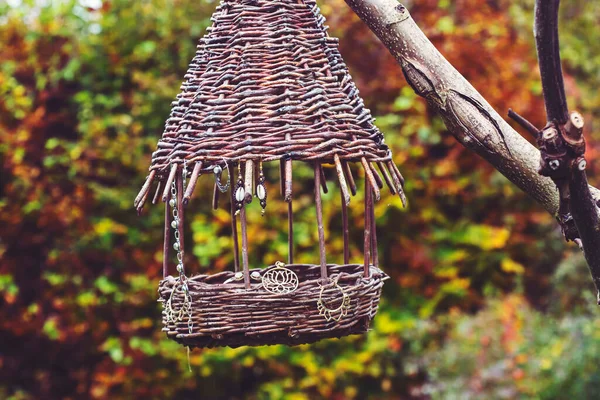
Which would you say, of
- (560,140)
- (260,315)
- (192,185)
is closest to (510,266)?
(260,315)

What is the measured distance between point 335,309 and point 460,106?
1.78 feet

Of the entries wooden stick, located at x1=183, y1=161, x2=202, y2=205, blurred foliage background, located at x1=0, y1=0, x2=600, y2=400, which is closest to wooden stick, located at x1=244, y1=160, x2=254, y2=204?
wooden stick, located at x1=183, y1=161, x2=202, y2=205

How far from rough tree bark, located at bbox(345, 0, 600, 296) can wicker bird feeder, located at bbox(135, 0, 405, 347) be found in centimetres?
26

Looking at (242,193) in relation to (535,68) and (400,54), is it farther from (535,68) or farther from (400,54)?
Answer: (535,68)

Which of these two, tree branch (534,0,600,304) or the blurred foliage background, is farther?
the blurred foliage background

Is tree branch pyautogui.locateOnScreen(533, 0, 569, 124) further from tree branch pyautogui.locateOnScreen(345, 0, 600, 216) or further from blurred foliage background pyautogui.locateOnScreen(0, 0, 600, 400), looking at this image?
blurred foliage background pyautogui.locateOnScreen(0, 0, 600, 400)

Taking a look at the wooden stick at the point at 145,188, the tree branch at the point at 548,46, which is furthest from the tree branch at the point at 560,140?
the wooden stick at the point at 145,188

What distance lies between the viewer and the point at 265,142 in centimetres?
161

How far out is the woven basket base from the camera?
5.32 ft

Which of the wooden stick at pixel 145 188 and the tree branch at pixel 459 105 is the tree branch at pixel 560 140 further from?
the wooden stick at pixel 145 188

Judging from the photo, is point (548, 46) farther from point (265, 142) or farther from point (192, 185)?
point (192, 185)

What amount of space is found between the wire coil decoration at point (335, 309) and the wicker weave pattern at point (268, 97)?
30cm

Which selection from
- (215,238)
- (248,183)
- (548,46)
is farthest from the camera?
(215,238)

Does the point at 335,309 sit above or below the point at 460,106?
below
